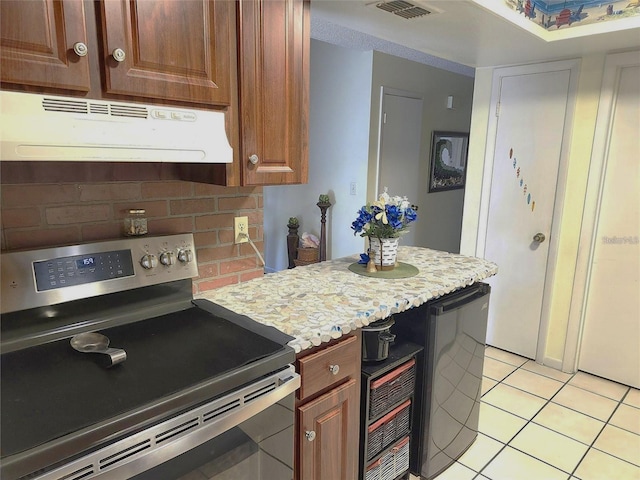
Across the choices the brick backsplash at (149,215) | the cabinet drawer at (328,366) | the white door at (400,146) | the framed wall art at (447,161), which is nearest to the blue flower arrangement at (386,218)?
the brick backsplash at (149,215)

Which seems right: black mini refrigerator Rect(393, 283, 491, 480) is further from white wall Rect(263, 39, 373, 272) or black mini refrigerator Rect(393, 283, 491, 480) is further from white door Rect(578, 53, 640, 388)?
white wall Rect(263, 39, 373, 272)

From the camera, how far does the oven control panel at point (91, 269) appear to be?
1.18 metres

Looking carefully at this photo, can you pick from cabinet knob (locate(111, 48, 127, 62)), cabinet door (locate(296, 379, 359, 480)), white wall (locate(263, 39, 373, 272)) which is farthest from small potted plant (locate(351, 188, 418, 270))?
white wall (locate(263, 39, 373, 272))

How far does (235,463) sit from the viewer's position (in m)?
1.14

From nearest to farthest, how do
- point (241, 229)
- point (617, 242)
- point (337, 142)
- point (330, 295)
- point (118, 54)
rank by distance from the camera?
point (118, 54), point (330, 295), point (241, 229), point (617, 242), point (337, 142)

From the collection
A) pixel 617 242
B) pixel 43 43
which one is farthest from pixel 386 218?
pixel 617 242

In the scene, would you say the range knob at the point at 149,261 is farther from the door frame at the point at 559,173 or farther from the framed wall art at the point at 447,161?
the framed wall art at the point at 447,161

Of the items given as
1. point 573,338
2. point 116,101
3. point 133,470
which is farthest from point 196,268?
point 573,338

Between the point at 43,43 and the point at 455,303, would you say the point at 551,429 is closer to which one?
the point at 455,303

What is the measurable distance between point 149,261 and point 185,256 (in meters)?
A: 0.13

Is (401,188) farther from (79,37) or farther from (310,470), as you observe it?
(79,37)

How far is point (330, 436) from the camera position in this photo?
1.47 meters

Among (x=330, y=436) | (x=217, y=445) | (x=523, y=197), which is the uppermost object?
(x=523, y=197)

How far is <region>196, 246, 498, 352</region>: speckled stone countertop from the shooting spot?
4.57 ft
